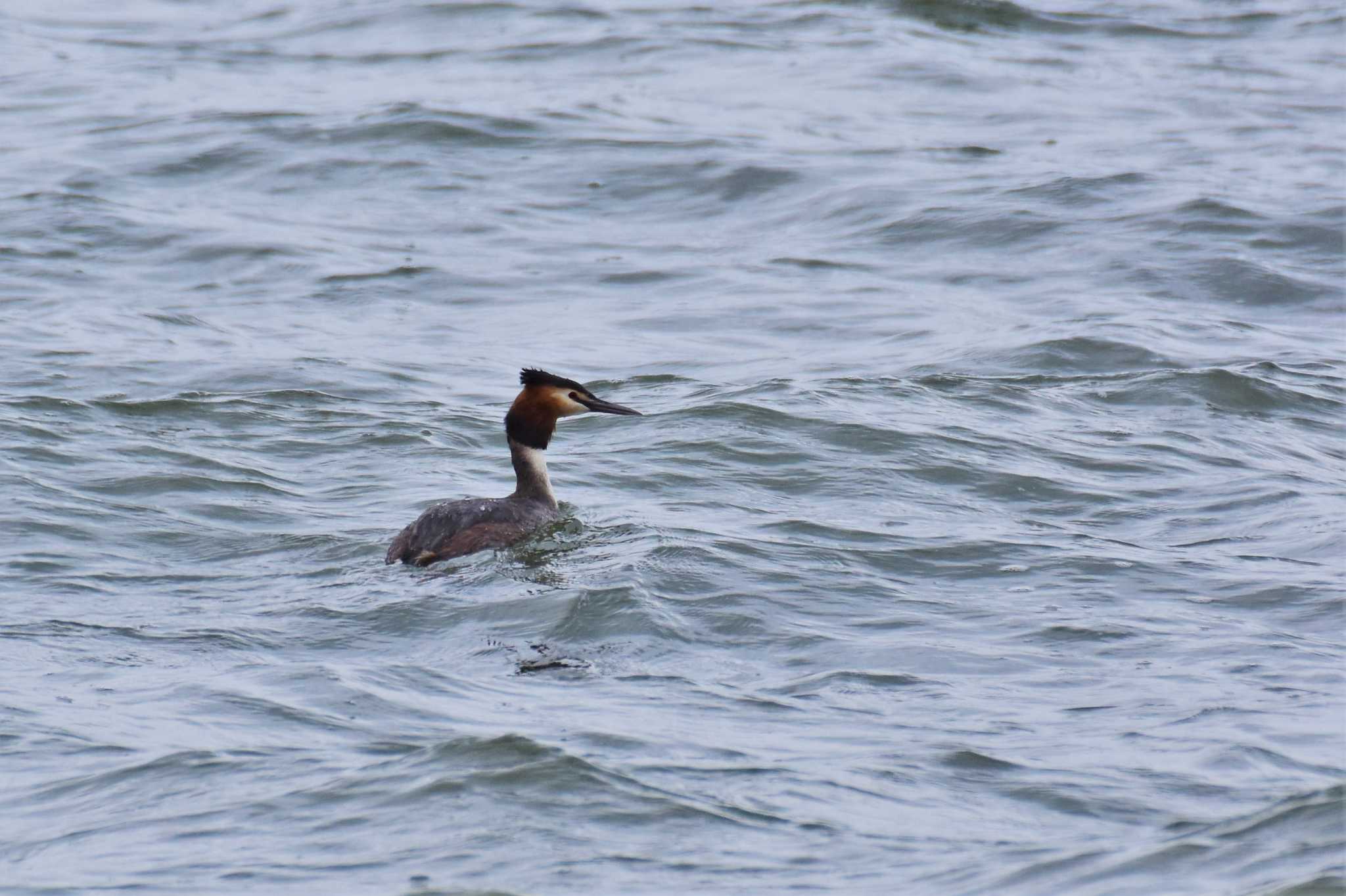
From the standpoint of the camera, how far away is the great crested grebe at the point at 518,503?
9.53m

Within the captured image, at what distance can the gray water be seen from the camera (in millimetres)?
6594

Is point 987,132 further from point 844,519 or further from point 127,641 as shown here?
point 127,641

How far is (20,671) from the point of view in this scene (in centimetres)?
789

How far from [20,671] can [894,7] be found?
18362 millimetres

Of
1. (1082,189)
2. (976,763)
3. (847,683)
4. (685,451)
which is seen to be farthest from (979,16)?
(976,763)

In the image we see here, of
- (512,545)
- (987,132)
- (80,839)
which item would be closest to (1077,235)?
(987,132)

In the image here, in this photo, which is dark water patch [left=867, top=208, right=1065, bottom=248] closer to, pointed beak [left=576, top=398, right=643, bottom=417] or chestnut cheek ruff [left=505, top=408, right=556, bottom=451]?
pointed beak [left=576, top=398, right=643, bottom=417]

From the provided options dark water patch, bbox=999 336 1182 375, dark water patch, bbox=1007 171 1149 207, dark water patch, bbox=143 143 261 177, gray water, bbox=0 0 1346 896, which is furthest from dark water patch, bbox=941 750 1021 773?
dark water patch, bbox=143 143 261 177

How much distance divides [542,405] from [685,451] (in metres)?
1.41

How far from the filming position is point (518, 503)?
404 inches

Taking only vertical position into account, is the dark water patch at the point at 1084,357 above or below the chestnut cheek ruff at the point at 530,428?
below

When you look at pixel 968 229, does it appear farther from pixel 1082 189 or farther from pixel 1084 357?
pixel 1084 357

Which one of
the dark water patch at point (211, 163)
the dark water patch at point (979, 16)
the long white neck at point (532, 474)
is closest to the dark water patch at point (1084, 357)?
the long white neck at point (532, 474)

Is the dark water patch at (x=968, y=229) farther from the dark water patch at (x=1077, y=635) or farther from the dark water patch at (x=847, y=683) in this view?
the dark water patch at (x=847, y=683)
